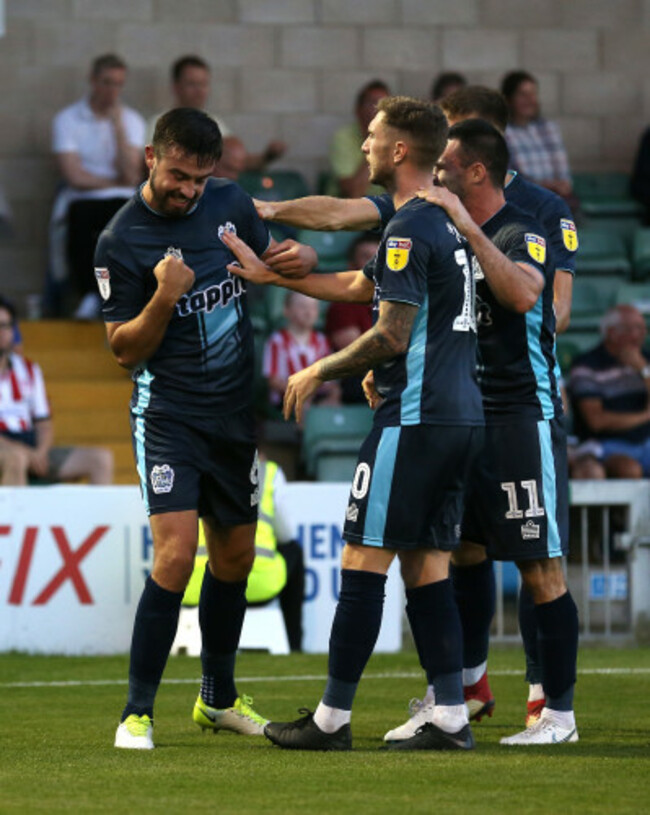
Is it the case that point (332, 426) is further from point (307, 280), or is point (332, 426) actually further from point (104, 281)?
point (104, 281)

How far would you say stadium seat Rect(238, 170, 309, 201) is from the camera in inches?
545

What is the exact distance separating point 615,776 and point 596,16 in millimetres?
11213

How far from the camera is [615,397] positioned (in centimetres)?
1229

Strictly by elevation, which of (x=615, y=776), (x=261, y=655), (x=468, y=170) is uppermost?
(x=468, y=170)

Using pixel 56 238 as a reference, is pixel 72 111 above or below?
above

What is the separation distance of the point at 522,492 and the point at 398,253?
3.25 feet

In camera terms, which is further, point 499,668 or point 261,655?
point 261,655

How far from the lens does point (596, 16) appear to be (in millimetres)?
15602

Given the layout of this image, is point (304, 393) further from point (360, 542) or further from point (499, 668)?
point (499, 668)

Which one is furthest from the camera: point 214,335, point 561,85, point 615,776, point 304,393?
point 561,85

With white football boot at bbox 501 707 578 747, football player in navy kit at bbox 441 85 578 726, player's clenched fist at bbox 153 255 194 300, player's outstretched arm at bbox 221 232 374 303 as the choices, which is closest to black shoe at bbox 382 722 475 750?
white football boot at bbox 501 707 578 747

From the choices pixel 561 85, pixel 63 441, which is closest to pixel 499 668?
pixel 63 441

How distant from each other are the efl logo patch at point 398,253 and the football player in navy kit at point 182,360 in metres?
0.56

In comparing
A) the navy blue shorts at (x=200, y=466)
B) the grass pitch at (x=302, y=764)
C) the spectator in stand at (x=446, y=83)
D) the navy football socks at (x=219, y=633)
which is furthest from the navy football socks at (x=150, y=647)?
the spectator in stand at (x=446, y=83)
